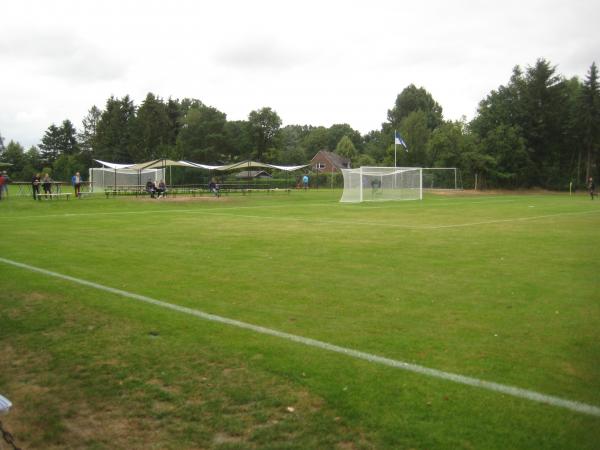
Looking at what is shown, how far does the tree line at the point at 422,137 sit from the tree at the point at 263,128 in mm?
173

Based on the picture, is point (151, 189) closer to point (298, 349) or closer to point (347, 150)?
point (298, 349)

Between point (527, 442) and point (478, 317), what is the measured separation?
296 cm

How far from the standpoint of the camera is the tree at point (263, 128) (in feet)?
304

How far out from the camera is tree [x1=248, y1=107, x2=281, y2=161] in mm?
92750

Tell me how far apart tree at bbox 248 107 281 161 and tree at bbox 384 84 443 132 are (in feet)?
73.1

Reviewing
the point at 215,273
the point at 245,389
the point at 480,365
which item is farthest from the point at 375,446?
the point at 215,273

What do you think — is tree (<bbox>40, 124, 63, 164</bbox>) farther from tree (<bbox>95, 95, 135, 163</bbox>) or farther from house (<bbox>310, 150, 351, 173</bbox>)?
house (<bbox>310, 150, 351, 173</bbox>)

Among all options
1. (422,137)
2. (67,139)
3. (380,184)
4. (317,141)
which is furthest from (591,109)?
(67,139)

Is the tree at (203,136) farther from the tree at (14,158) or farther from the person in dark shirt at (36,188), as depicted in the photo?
the person in dark shirt at (36,188)

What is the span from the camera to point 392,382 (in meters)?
4.30

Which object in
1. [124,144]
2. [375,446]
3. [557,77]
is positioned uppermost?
[557,77]

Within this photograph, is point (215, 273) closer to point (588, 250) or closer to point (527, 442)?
point (527, 442)

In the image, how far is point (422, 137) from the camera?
79.8m

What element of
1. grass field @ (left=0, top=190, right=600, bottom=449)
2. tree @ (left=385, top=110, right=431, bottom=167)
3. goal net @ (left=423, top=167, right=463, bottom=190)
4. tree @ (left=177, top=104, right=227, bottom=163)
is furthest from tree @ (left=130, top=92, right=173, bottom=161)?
grass field @ (left=0, top=190, right=600, bottom=449)
